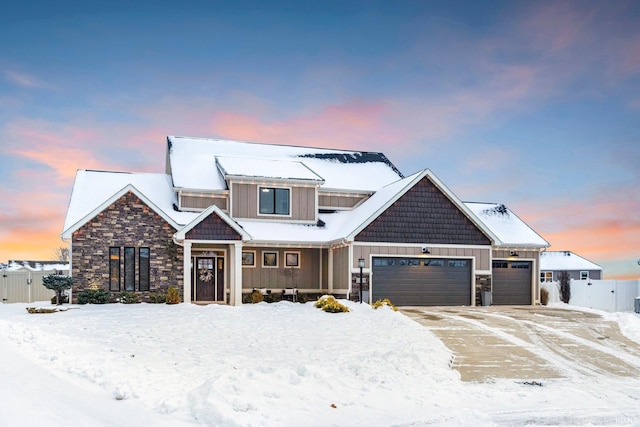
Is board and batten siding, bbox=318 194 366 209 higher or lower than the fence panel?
higher

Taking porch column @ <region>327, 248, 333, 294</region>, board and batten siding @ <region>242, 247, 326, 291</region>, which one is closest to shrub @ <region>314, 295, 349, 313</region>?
porch column @ <region>327, 248, 333, 294</region>

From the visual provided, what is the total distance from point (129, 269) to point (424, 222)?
43.9 ft

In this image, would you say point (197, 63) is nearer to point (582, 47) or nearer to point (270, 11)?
point (270, 11)

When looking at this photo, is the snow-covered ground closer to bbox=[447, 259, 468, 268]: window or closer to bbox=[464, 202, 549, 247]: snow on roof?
bbox=[447, 259, 468, 268]: window

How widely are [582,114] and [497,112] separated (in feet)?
12.2

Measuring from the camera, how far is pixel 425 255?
2472 cm

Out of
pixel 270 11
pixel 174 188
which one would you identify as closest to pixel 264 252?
pixel 174 188

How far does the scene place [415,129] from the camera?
27.8m

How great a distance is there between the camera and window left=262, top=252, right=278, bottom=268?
84.8ft

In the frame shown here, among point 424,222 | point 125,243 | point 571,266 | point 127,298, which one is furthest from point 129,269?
point 571,266

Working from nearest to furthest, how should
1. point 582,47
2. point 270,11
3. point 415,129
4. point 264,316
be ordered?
point 264,316, point 270,11, point 582,47, point 415,129

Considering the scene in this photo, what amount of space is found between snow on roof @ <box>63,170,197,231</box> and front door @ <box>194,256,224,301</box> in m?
2.26

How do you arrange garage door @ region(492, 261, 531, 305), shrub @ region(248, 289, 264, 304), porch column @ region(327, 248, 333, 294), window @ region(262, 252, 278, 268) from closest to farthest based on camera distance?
shrub @ region(248, 289, 264, 304)
porch column @ region(327, 248, 333, 294)
window @ region(262, 252, 278, 268)
garage door @ region(492, 261, 531, 305)

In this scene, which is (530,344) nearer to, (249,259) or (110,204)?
(249,259)
